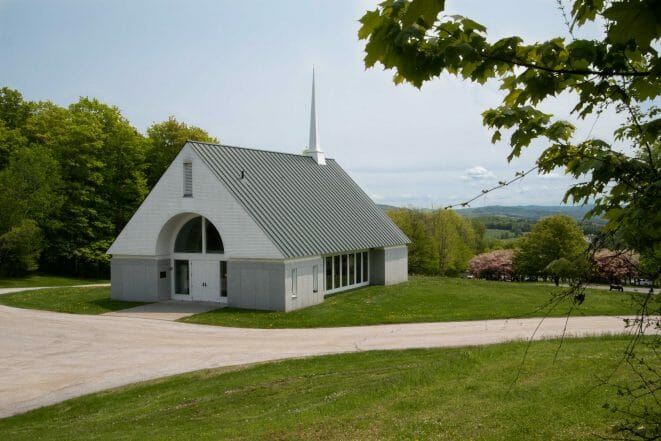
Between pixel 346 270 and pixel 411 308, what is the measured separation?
631cm

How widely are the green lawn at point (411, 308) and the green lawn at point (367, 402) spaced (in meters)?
7.26

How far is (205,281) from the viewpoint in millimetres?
28781

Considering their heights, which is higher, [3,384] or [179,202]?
[179,202]

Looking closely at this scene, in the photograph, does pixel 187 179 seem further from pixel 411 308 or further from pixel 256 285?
pixel 411 308

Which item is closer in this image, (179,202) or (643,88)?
(643,88)

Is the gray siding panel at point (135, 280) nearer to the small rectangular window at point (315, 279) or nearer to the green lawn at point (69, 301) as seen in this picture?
the green lawn at point (69, 301)

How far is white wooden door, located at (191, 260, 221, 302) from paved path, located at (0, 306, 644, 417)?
4.52 metres

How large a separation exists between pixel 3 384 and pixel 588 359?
602 inches

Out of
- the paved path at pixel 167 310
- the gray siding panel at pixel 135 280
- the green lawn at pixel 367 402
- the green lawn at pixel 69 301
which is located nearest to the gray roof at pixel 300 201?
the paved path at pixel 167 310

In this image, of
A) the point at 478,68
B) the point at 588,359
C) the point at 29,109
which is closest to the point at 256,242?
the point at 588,359

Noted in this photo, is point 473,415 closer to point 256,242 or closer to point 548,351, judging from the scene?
point 548,351

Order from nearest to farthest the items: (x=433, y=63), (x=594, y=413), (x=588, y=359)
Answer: (x=433, y=63) < (x=594, y=413) < (x=588, y=359)

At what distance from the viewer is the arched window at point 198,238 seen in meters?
28.7

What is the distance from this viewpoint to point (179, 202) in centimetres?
2828
